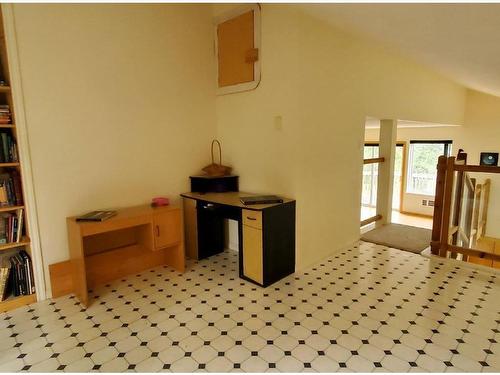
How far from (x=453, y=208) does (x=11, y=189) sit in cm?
501

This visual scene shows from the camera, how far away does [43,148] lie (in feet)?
9.19

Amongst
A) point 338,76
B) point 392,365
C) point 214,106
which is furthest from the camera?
point 214,106

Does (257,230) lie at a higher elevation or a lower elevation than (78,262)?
higher

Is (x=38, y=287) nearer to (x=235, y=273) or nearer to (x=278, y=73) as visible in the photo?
Result: (x=235, y=273)

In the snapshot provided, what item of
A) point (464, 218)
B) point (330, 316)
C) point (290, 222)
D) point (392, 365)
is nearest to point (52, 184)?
point (290, 222)

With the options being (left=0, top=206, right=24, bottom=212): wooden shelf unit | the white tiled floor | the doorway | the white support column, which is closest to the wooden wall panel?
the white tiled floor

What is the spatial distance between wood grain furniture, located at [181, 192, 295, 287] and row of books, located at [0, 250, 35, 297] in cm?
164

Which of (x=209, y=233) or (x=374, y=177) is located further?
(x=374, y=177)

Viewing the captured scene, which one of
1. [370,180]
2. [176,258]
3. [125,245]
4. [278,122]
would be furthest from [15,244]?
[370,180]

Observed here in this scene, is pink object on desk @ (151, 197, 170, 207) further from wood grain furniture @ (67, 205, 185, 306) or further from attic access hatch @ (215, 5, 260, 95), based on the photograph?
attic access hatch @ (215, 5, 260, 95)

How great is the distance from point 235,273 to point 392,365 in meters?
1.81

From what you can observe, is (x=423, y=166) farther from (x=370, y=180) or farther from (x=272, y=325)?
(x=272, y=325)

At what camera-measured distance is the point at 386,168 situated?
524 centimetres

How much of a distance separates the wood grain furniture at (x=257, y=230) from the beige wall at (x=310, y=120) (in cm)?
23
